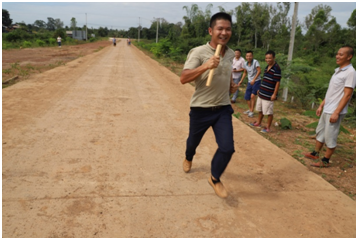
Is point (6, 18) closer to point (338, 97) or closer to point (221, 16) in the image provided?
point (221, 16)

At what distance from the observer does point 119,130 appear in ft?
17.1

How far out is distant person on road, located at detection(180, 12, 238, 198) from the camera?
2916 mm

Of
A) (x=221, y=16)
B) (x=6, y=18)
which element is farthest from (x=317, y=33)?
(x=6, y=18)

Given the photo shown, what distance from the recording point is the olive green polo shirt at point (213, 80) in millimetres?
2979

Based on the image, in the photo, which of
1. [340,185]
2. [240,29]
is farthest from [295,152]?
[240,29]

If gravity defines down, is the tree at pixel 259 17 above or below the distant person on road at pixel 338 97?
above

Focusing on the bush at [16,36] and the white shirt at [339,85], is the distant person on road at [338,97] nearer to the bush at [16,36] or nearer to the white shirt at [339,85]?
the white shirt at [339,85]

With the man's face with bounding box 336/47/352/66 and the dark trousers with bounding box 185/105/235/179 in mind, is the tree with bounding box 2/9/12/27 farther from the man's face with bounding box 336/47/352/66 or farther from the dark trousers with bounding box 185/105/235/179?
the man's face with bounding box 336/47/352/66

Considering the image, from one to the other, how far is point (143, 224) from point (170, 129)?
294cm

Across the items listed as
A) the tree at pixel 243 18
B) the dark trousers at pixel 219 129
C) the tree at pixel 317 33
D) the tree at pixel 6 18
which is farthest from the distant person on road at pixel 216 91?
the tree at pixel 6 18

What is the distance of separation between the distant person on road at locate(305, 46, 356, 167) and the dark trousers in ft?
5.49

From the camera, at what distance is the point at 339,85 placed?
3.83 metres

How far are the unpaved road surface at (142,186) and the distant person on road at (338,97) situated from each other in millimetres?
592

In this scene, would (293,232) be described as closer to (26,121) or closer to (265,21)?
(26,121)
